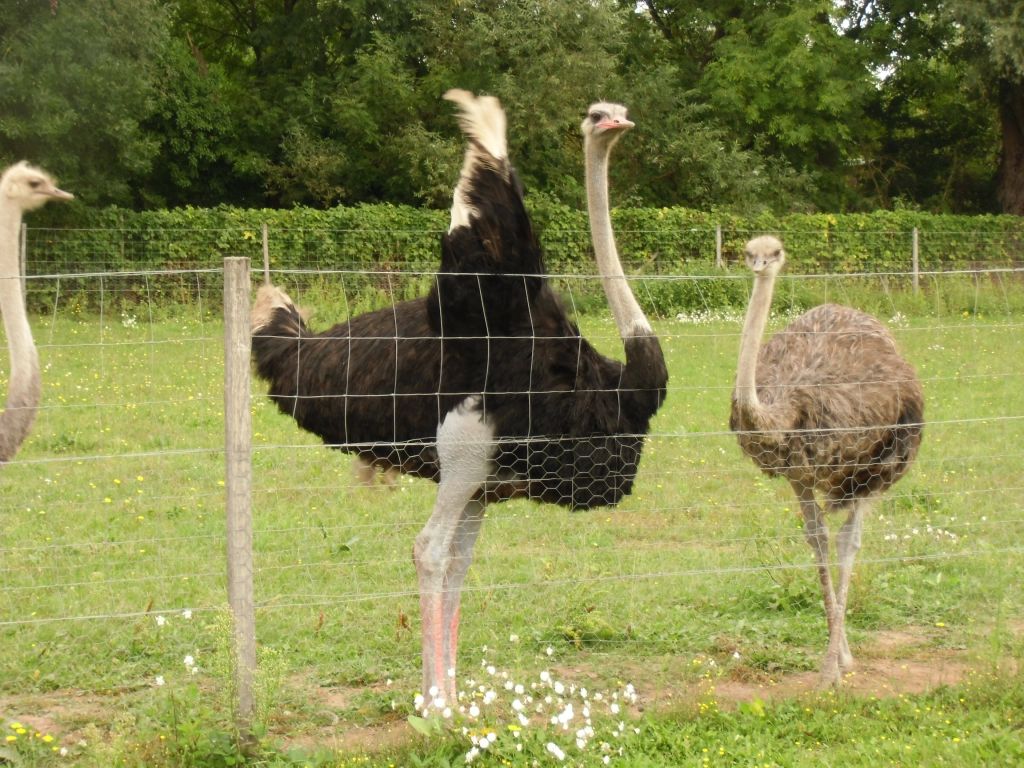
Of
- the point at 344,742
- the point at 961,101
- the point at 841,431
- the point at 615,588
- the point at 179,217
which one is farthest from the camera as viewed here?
the point at 961,101

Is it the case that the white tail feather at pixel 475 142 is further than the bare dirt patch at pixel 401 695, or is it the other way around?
the bare dirt patch at pixel 401 695

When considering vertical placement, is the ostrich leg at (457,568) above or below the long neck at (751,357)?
below

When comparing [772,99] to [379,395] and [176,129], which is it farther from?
[379,395]

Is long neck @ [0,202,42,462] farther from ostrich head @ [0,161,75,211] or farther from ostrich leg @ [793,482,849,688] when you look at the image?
ostrich leg @ [793,482,849,688]

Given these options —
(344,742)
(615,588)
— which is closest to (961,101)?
(615,588)

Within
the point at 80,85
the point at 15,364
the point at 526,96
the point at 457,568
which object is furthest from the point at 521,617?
the point at 526,96

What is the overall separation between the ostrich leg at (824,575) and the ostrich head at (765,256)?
A: 0.82 meters

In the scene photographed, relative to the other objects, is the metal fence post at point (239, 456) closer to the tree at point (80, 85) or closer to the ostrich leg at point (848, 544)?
the ostrich leg at point (848, 544)

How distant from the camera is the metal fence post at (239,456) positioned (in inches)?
139

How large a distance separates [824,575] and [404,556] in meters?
2.01

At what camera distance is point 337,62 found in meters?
24.1

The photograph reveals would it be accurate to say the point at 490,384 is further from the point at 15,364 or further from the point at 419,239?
the point at 419,239

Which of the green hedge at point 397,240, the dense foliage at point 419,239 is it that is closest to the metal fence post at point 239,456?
the green hedge at point 397,240

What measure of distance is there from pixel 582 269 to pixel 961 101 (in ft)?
45.1
